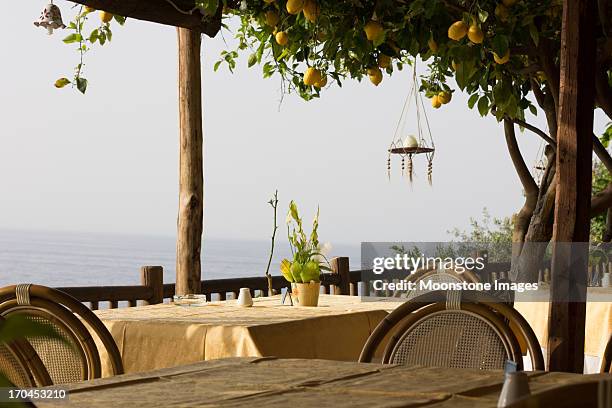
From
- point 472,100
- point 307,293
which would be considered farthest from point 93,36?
point 472,100

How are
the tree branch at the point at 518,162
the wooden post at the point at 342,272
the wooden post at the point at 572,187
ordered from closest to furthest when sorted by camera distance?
1. the wooden post at the point at 572,187
2. the tree branch at the point at 518,162
3. the wooden post at the point at 342,272

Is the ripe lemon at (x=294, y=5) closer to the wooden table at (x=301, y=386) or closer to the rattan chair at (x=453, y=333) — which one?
the rattan chair at (x=453, y=333)

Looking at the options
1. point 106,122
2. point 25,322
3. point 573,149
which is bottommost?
point 25,322

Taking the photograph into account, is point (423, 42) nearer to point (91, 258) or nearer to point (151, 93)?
point (151, 93)

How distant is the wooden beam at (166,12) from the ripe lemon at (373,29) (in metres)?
0.62

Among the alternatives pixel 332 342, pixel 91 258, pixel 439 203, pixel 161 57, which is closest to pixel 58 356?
pixel 332 342

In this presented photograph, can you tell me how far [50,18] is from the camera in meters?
3.88

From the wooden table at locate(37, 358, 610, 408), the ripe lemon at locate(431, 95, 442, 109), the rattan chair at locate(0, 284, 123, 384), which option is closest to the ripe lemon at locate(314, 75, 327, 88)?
the ripe lemon at locate(431, 95, 442, 109)

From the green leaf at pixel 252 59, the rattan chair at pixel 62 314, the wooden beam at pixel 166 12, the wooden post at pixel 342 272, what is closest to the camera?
the rattan chair at pixel 62 314

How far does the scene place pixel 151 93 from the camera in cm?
4722

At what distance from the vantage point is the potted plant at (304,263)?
407 cm

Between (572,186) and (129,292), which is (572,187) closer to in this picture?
(572,186)

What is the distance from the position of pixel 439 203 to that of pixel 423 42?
77.3ft

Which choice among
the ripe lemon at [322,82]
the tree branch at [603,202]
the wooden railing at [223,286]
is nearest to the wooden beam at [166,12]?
the ripe lemon at [322,82]
